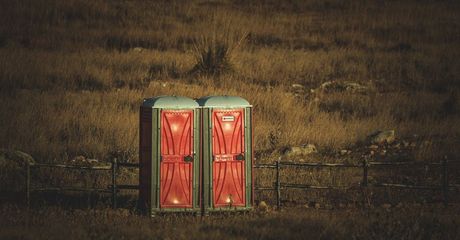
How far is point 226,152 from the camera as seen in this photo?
15.3 metres

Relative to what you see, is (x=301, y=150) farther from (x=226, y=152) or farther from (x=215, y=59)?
(x=215, y=59)

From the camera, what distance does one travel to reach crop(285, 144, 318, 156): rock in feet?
70.3

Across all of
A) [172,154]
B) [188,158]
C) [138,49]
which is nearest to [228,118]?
[188,158]

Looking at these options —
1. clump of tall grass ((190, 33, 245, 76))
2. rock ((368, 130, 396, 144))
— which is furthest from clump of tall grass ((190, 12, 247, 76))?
rock ((368, 130, 396, 144))

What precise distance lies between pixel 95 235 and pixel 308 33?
27.6m

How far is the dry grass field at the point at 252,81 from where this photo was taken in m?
14.4

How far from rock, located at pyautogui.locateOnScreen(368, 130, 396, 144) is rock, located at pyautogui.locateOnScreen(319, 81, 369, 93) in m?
6.76

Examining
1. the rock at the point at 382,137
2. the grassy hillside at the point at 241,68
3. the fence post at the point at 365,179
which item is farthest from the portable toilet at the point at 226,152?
the rock at the point at 382,137

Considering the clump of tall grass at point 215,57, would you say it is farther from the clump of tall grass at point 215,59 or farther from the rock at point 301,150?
the rock at point 301,150

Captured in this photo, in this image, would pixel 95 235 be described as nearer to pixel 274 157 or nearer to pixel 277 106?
pixel 274 157

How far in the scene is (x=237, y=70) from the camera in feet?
102

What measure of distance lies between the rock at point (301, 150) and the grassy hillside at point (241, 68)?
17.4 inches

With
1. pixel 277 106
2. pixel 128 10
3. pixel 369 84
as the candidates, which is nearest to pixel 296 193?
pixel 277 106

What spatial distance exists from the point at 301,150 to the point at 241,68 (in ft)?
33.9
